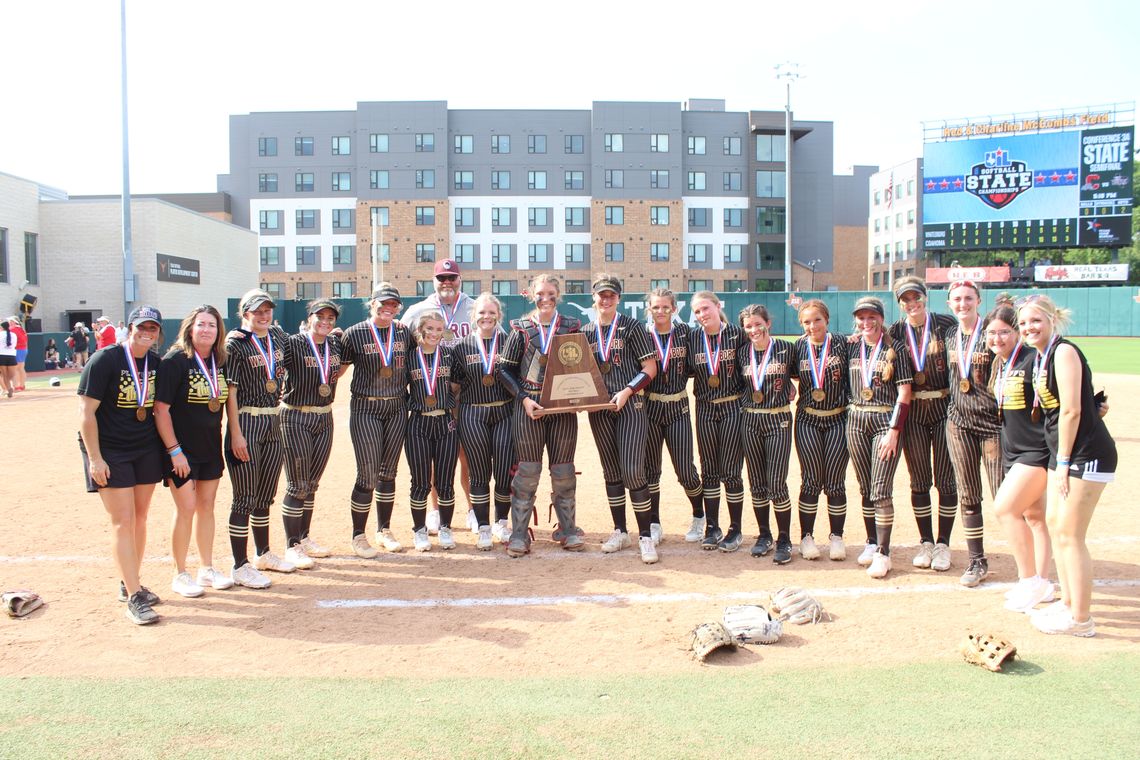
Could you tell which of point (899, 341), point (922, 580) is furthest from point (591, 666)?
point (899, 341)

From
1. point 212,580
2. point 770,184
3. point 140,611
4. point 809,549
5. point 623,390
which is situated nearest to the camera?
point 140,611

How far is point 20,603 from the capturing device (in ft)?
16.9

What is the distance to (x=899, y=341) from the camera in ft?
19.2

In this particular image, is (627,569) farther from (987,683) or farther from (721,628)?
(987,683)

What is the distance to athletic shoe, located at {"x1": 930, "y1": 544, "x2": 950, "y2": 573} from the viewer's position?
19.4 feet

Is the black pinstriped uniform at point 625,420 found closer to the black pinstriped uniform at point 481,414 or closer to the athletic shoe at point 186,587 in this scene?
the black pinstriped uniform at point 481,414

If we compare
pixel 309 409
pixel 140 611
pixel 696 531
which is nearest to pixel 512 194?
pixel 696 531

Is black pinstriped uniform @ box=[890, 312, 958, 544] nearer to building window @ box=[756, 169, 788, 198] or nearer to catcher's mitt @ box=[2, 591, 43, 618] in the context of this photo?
catcher's mitt @ box=[2, 591, 43, 618]

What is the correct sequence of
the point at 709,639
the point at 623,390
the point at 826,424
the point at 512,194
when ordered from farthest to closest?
1. the point at 512,194
2. the point at 623,390
3. the point at 826,424
4. the point at 709,639

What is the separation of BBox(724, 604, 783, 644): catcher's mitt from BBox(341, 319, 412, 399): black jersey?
3065mm

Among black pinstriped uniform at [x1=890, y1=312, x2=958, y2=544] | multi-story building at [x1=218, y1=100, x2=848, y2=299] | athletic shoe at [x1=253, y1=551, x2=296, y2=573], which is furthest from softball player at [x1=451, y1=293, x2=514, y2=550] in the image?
multi-story building at [x1=218, y1=100, x2=848, y2=299]

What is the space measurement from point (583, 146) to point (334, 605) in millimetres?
54612

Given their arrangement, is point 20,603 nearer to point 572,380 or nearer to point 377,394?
point 377,394

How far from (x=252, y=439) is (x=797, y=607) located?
A: 377 cm
